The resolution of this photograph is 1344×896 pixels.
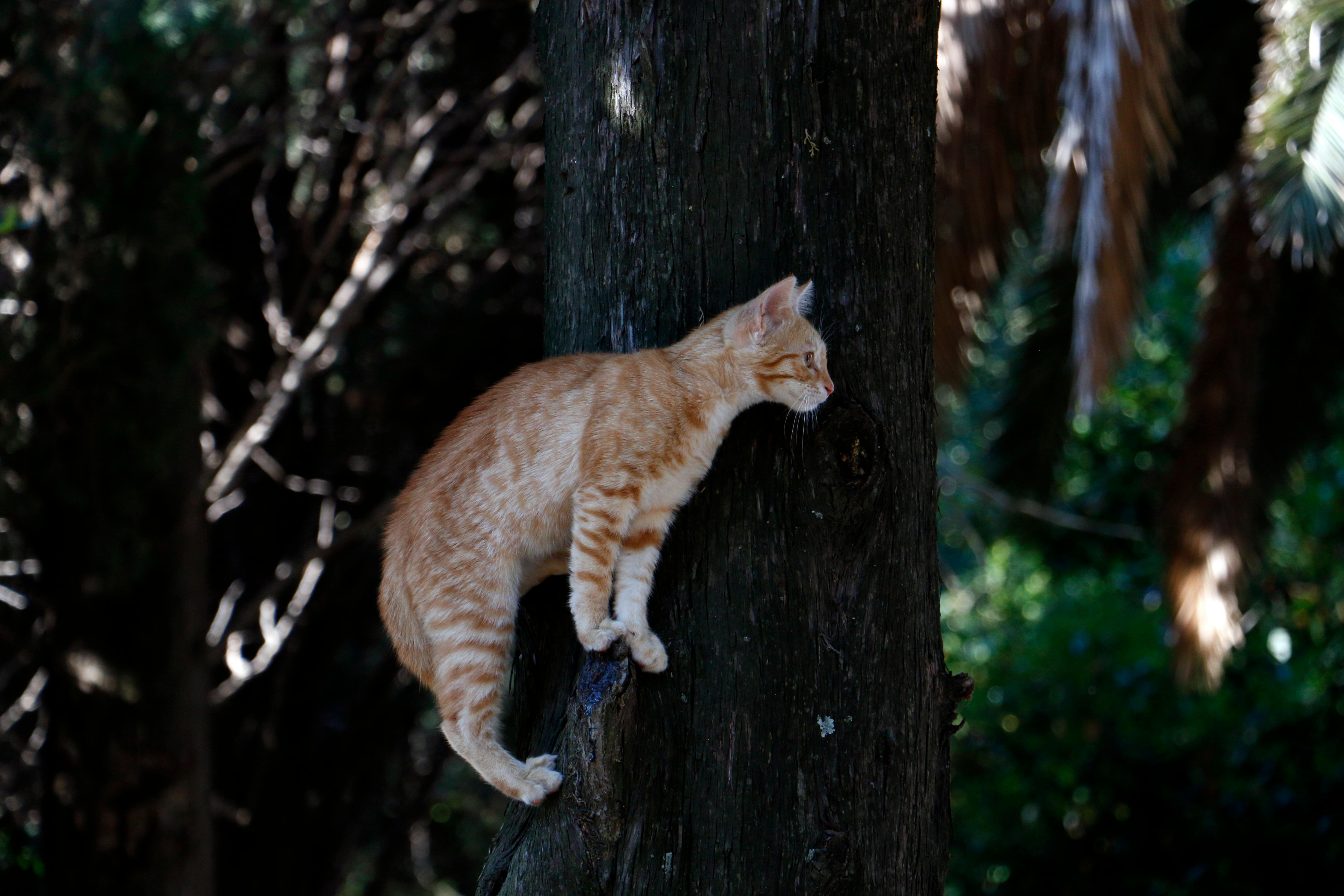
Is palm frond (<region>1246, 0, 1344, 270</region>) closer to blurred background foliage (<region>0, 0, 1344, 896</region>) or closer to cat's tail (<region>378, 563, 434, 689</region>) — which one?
blurred background foliage (<region>0, 0, 1344, 896</region>)

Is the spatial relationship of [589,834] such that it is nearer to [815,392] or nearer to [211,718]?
[815,392]

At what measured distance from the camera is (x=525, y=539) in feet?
8.88

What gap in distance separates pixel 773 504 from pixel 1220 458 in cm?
596

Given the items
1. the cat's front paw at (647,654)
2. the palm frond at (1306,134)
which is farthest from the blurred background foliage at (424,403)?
the cat's front paw at (647,654)

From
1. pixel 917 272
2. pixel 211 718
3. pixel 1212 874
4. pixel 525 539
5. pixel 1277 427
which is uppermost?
pixel 917 272

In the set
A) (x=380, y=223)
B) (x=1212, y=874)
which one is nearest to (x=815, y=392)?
(x=380, y=223)

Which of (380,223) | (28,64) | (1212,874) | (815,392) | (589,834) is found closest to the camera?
(589,834)

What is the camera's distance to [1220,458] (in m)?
7.18

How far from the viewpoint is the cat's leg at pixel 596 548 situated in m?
2.48

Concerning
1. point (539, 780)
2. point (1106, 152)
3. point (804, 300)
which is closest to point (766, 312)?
point (804, 300)

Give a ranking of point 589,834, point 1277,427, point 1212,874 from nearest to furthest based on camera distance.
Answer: point 589,834 → point 1212,874 → point 1277,427

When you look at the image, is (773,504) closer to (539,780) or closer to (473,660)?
(539,780)

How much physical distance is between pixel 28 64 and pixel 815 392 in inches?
148

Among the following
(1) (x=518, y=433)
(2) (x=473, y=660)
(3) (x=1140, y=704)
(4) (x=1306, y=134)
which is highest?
(1) (x=518, y=433)
